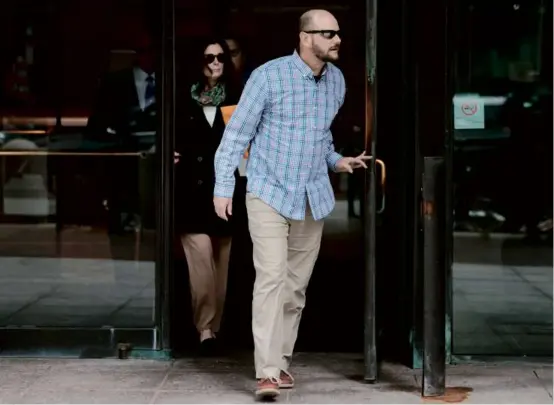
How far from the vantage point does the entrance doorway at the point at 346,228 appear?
210 inches

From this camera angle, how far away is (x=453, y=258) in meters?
6.02

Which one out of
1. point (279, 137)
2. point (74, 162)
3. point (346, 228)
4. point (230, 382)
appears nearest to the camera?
point (279, 137)

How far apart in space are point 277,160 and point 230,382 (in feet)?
4.12

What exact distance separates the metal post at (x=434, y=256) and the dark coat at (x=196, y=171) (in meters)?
1.72

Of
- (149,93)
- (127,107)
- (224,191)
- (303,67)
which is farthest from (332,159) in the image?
(127,107)

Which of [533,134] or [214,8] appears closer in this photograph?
[533,134]

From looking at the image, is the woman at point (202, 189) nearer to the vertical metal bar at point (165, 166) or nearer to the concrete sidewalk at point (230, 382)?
the vertical metal bar at point (165, 166)

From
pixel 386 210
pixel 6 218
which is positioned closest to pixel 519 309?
pixel 386 210

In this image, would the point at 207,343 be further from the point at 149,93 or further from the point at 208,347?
the point at 149,93

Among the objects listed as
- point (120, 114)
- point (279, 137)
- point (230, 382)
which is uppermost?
point (120, 114)

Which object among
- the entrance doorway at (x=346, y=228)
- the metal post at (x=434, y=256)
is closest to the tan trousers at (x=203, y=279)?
the entrance doorway at (x=346, y=228)

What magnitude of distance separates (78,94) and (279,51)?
2.26 metres

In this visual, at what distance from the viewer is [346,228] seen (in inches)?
346

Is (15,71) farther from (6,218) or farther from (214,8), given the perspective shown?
(214,8)
